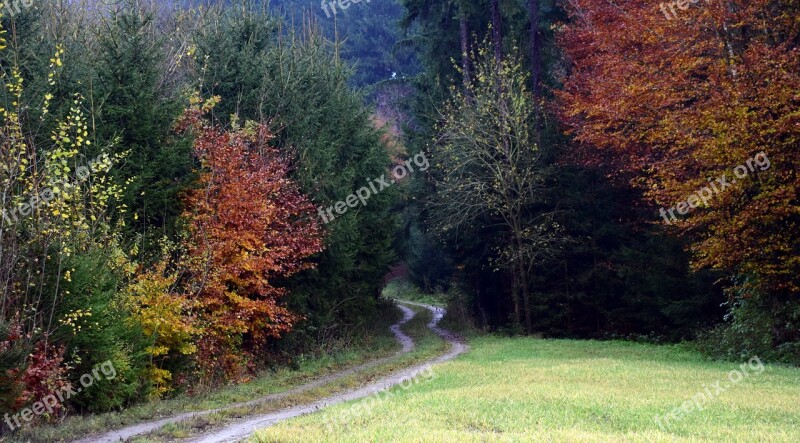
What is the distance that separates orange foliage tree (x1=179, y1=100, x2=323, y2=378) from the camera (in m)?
17.1

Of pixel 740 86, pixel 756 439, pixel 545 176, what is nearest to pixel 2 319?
pixel 756 439

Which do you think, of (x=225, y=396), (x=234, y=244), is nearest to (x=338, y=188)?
(x=234, y=244)

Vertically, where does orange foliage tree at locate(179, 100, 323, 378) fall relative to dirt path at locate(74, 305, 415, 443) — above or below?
above

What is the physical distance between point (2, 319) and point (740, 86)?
671 inches

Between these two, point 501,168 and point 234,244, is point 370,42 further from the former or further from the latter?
point 234,244

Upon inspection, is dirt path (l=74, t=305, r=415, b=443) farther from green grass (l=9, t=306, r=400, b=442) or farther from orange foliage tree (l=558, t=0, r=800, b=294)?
orange foliage tree (l=558, t=0, r=800, b=294)

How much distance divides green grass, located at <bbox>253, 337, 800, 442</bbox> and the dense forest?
4811mm

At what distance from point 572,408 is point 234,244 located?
413 inches

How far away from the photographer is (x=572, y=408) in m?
10.4

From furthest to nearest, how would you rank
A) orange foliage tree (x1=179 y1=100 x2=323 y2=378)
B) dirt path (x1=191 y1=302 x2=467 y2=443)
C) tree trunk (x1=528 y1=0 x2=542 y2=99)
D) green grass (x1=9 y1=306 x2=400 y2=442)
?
tree trunk (x1=528 y1=0 x2=542 y2=99)
orange foliage tree (x1=179 y1=100 x2=323 y2=378)
dirt path (x1=191 y1=302 x2=467 y2=443)
green grass (x1=9 y1=306 x2=400 y2=442)

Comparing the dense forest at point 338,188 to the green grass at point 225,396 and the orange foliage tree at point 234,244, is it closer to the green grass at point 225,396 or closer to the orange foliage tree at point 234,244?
the orange foliage tree at point 234,244

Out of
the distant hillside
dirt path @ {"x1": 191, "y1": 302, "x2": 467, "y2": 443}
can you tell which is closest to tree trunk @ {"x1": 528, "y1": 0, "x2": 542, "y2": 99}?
dirt path @ {"x1": 191, "y1": 302, "x2": 467, "y2": 443}

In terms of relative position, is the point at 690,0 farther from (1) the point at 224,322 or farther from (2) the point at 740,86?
(1) the point at 224,322

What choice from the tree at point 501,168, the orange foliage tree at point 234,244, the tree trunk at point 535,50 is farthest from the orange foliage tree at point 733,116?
the orange foliage tree at point 234,244
